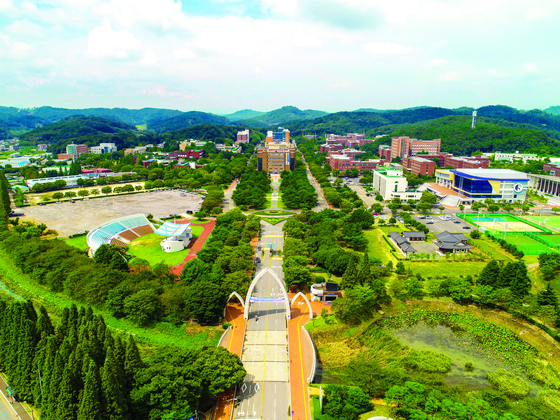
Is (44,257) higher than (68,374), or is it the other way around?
(68,374)

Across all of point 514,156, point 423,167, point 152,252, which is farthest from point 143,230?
point 514,156

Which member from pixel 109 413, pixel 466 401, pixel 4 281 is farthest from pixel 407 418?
pixel 4 281

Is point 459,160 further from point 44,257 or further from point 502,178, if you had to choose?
point 44,257

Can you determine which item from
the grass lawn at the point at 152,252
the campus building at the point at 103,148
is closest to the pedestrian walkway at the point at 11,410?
the grass lawn at the point at 152,252

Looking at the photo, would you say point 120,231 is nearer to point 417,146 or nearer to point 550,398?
point 550,398

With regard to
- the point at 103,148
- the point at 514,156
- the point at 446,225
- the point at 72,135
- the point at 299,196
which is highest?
the point at 72,135

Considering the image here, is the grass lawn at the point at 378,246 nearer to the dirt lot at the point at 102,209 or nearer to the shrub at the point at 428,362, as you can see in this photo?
the shrub at the point at 428,362

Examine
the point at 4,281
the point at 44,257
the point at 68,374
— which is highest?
the point at 68,374
